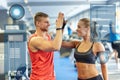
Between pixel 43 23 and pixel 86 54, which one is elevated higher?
pixel 43 23

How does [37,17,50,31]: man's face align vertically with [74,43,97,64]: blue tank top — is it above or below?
above

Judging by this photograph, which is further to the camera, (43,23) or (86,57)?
(86,57)

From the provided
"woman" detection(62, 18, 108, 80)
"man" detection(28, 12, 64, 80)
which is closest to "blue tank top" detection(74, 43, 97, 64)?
"woman" detection(62, 18, 108, 80)

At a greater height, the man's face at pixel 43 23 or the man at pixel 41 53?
the man's face at pixel 43 23

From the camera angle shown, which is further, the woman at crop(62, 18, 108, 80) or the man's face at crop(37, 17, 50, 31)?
the woman at crop(62, 18, 108, 80)

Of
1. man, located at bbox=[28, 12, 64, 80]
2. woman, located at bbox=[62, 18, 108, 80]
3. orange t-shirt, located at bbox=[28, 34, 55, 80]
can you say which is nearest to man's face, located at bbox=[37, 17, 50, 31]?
man, located at bbox=[28, 12, 64, 80]

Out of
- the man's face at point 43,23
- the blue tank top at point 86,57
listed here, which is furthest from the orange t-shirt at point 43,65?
the blue tank top at point 86,57

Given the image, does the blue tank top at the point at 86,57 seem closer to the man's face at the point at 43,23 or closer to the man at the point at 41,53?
the man at the point at 41,53

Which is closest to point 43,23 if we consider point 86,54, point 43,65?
point 43,65

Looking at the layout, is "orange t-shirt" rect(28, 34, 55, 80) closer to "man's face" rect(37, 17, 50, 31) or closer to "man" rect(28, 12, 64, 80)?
"man" rect(28, 12, 64, 80)

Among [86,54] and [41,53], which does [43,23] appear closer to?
[41,53]

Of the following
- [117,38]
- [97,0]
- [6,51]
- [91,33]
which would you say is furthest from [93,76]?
[97,0]

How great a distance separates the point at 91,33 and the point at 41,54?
0.77 meters

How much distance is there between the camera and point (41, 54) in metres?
2.78
